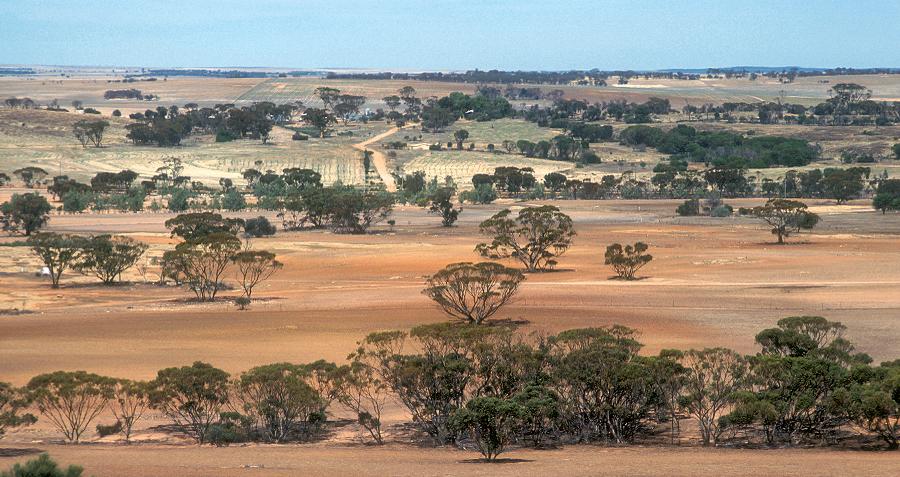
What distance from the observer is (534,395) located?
3022cm

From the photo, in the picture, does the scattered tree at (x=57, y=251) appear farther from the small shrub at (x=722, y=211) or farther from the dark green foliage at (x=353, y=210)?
the small shrub at (x=722, y=211)

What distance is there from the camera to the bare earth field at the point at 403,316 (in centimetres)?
2709

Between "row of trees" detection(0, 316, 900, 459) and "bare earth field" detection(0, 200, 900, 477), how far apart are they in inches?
34.7

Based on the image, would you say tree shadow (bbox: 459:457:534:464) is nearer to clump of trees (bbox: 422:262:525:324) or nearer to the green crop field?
clump of trees (bbox: 422:262:525:324)

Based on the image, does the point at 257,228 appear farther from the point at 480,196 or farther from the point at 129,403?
the point at 129,403

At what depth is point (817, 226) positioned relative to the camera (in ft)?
291

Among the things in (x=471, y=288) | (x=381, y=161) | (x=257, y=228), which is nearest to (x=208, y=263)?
(x=471, y=288)

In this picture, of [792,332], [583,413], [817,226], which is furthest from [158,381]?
[817,226]

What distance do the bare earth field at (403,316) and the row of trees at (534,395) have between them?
0.88m

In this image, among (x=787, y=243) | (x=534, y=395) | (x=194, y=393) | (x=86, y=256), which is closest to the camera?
(x=534, y=395)

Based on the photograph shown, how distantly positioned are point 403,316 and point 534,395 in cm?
1888

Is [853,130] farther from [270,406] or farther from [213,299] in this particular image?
[270,406]

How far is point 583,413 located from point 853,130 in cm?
15666

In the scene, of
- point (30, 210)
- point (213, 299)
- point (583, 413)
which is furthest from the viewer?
point (30, 210)
